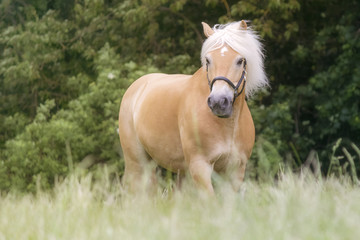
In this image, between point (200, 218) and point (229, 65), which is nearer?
point (200, 218)

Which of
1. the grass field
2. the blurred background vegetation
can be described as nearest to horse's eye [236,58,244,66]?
the grass field

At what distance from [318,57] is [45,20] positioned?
6.09 m

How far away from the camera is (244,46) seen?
486cm

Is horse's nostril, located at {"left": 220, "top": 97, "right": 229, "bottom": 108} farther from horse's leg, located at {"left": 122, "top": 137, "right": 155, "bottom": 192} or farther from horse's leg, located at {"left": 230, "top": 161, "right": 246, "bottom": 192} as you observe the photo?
horse's leg, located at {"left": 122, "top": 137, "right": 155, "bottom": 192}

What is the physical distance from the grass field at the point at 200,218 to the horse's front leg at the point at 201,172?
0.70 m

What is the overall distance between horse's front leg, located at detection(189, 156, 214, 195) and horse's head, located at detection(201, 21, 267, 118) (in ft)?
1.45

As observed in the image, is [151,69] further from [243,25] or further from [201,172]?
[201,172]

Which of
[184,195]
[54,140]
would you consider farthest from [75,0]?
[184,195]

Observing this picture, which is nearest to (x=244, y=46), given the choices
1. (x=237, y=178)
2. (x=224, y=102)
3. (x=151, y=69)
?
(x=224, y=102)

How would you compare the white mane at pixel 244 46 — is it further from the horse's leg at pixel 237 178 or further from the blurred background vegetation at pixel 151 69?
the blurred background vegetation at pixel 151 69

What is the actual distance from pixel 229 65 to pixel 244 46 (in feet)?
0.85

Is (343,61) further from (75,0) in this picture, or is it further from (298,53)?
(75,0)

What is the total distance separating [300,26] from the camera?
41.2 ft

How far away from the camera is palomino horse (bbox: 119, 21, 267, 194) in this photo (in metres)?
4.70
